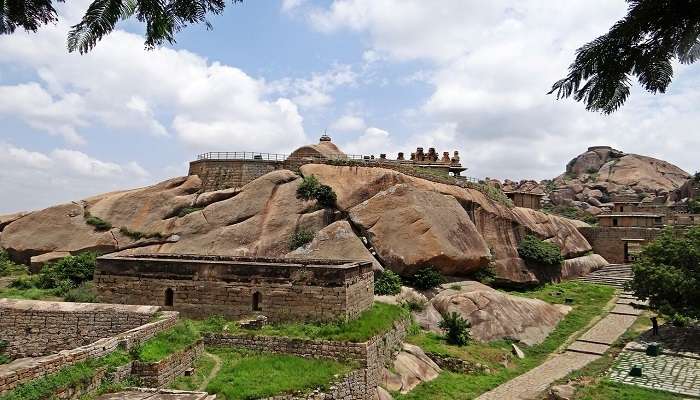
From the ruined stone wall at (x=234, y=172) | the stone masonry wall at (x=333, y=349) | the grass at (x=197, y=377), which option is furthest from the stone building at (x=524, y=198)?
the grass at (x=197, y=377)

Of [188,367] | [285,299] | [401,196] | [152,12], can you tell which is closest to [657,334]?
[401,196]

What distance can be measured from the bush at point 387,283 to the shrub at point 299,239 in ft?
15.9

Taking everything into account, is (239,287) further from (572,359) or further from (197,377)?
(572,359)

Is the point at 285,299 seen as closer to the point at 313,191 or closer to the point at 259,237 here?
the point at 259,237

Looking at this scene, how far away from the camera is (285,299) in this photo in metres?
17.4

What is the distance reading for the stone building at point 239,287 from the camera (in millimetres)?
17016

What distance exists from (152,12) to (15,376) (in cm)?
839

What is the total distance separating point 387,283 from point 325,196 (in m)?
7.83

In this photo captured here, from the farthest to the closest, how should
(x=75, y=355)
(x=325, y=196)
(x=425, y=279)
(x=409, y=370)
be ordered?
(x=325, y=196)
(x=425, y=279)
(x=409, y=370)
(x=75, y=355)

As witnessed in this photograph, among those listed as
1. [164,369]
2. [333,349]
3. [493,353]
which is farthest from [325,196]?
[164,369]

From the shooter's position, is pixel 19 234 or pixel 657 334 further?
pixel 19 234

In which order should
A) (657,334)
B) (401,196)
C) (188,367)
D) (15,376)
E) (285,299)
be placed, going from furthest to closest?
(401,196) → (657,334) → (285,299) → (188,367) → (15,376)

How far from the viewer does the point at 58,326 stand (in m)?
15.0

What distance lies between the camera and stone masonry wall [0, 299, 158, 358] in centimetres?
1493
